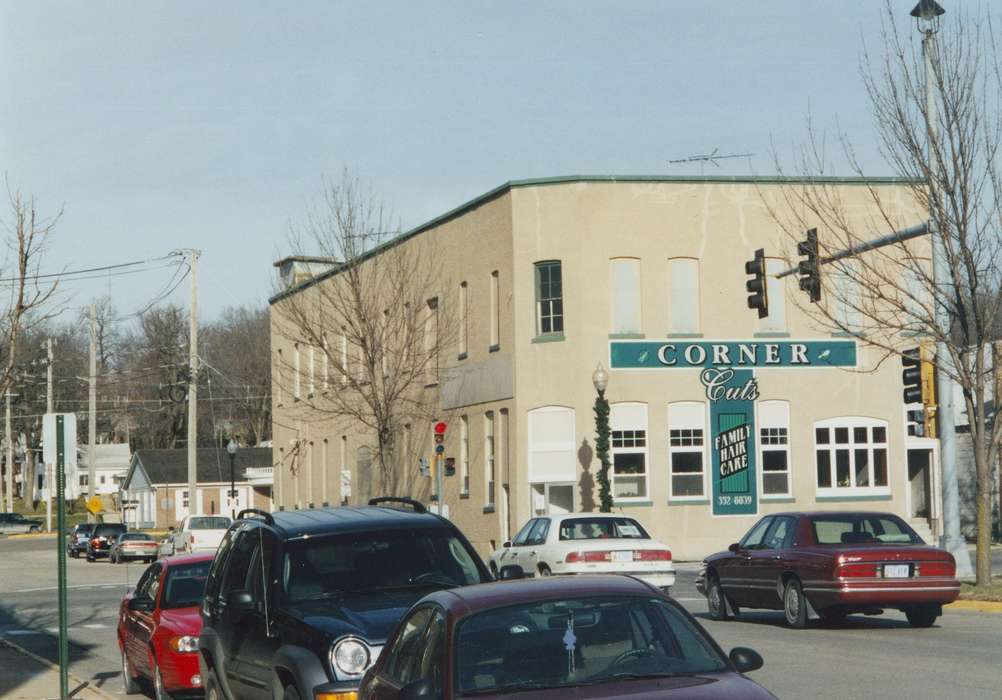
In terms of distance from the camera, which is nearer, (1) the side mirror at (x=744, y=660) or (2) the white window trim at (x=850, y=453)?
(1) the side mirror at (x=744, y=660)

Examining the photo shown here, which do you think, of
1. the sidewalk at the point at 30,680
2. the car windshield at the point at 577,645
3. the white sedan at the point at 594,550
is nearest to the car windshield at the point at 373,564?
the car windshield at the point at 577,645

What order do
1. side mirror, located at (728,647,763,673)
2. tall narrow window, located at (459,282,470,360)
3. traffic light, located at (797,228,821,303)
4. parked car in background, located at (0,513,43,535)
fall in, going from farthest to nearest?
1. parked car in background, located at (0,513,43,535)
2. tall narrow window, located at (459,282,470,360)
3. traffic light, located at (797,228,821,303)
4. side mirror, located at (728,647,763,673)

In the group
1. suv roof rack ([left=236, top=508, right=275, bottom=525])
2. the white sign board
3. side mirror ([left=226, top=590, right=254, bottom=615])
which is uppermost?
the white sign board

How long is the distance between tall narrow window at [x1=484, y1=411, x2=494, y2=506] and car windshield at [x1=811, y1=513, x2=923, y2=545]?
81.8 ft

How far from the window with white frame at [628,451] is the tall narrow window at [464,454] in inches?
236

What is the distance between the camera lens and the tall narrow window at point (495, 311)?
4433cm

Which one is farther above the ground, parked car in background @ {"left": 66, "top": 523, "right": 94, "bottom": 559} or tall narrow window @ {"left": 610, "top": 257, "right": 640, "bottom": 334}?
tall narrow window @ {"left": 610, "top": 257, "right": 640, "bottom": 334}

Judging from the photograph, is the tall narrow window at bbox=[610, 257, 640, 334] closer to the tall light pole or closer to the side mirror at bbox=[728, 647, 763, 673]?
the tall light pole

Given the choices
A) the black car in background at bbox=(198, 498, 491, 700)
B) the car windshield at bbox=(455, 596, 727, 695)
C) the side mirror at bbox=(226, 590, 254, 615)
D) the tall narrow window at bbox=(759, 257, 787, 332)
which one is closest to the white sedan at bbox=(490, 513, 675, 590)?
the black car in background at bbox=(198, 498, 491, 700)

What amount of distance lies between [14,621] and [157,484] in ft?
240

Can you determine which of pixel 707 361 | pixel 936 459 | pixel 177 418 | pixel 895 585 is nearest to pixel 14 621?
pixel 895 585

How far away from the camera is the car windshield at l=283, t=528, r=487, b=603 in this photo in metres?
10.3

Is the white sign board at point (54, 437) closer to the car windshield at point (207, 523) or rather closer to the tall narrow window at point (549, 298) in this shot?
the tall narrow window at point (549, 298)

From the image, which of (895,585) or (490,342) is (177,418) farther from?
(895,585)
